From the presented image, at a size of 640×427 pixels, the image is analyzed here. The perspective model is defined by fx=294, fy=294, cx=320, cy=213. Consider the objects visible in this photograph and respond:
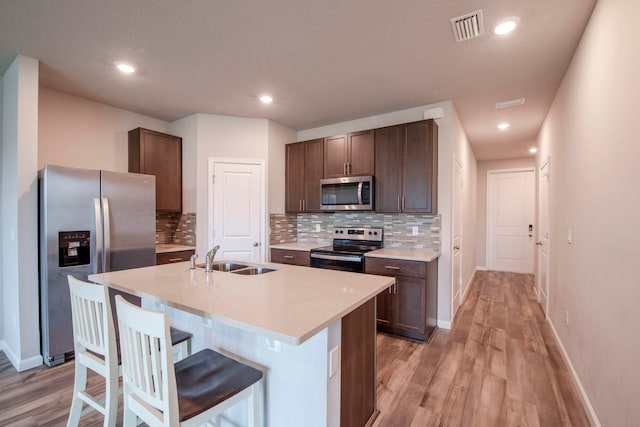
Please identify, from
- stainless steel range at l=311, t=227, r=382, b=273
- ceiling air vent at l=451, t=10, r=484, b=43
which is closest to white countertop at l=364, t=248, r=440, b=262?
stainless steel range at l=311, t=227, r=382, b=273

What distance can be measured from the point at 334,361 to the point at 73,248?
2.67 m

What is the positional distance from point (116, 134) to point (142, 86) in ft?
3.27

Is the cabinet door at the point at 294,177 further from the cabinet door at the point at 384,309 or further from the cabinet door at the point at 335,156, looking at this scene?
the cabinet door at the point at 384,309

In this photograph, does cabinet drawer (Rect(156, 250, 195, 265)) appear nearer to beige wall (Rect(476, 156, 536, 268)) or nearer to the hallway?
the hallway

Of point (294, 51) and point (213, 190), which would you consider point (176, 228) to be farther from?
point (294, 51)

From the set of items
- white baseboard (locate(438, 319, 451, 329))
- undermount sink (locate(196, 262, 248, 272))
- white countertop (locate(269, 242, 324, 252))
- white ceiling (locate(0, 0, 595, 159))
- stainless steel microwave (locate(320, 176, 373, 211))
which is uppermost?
white ceiling (locate(0, 0, 595, 159))

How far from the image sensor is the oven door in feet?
11.0

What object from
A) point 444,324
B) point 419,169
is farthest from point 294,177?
point 444,324

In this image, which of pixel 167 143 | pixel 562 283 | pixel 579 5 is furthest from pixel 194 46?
pixel 562 283

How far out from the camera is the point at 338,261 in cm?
349

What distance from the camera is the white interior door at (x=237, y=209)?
3930 millimetres

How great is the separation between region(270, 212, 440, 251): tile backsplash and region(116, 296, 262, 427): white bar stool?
2747 mm

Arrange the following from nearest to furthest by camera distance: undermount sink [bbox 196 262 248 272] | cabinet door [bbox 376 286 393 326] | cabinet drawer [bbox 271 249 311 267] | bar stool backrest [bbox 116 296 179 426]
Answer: bar stool backrest [bbox 116 296 179 426], undermount sink [bbox 196 262 248 272], cabinet door [bbox 376 286 393 326], cabinet drawer [bbox 271 249 311 267]

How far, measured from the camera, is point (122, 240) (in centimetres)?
295
